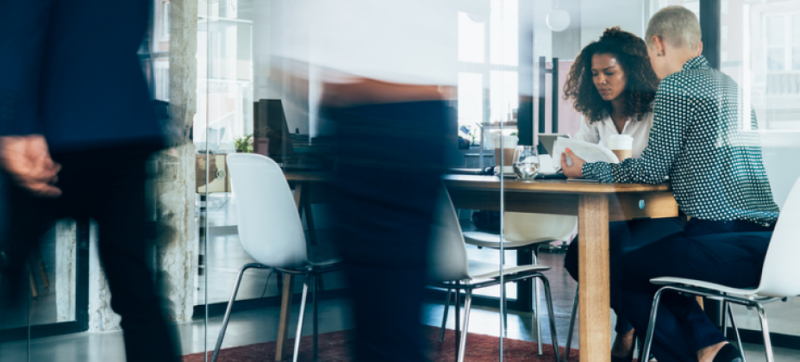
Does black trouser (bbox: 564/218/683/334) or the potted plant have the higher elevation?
the potted plant

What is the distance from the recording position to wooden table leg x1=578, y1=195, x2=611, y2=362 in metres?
2.03

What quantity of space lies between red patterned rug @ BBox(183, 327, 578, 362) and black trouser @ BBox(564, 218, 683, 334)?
262 millimetres

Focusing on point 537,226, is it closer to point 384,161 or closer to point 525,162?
point 525,162

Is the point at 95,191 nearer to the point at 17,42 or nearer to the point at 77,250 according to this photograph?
the point at 17,42

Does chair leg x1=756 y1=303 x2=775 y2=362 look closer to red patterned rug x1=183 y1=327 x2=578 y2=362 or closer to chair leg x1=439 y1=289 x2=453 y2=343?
red patterned rug x1=183 y1=327 x2=578 y2=362

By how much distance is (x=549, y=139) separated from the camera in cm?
212

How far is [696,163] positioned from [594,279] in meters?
0.46

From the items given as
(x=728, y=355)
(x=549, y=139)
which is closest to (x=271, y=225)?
(x=549, y=139)

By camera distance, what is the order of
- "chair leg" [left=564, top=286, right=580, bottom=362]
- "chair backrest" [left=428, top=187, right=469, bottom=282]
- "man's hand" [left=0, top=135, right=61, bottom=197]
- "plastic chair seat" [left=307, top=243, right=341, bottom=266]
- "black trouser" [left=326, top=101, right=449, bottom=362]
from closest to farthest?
"black trouser" [left=326, top=101, right=449, bottom=362] < "man's hand" [left=0, top=135, right=61, bottom=197] < "chair backrest" [left=428, top=187, right=469, bottom=282] < "plastic chair seat" [left=307, top=243, right=341, bottom=266] < "chair leg" [left=564, top=286, right=580, bottom=362]

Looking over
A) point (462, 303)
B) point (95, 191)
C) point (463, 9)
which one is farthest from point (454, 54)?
point (95, 191)

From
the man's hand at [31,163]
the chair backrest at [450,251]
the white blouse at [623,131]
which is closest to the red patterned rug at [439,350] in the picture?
the chair backrest at [450,251]

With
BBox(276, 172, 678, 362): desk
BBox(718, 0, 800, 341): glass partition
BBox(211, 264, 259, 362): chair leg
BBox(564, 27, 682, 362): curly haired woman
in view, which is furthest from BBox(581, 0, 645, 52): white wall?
BBox(211, 264, 259, 362): chair leg

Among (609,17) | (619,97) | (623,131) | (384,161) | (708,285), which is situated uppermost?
(609,17)

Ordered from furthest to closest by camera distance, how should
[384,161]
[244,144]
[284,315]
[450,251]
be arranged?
1. [244,144]
2. [284,315]
3. [450,251]
4. [384,161]
